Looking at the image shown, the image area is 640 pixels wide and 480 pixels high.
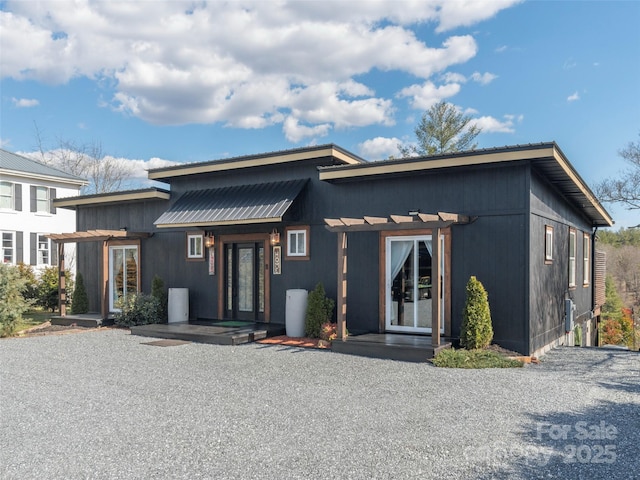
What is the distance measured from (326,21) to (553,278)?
24.2 ft

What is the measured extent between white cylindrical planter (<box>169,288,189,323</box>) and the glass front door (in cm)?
113

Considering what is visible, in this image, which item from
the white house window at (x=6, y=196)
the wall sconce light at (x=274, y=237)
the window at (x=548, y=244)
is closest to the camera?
the window at (x=548, y=244)

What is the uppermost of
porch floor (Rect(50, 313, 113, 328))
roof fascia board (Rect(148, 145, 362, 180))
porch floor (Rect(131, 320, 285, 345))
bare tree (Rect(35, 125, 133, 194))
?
bare tree (Rect(35, 125, 133, 194))

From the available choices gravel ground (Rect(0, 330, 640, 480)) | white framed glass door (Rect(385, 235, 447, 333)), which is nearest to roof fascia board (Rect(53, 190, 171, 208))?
gravel ground (Rect(0, 330, 640, 480))

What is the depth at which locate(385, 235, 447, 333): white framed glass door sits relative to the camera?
9.55 meters

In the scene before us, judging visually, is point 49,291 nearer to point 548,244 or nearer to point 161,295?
point 161,295

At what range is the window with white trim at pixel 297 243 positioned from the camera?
11141 millimetres

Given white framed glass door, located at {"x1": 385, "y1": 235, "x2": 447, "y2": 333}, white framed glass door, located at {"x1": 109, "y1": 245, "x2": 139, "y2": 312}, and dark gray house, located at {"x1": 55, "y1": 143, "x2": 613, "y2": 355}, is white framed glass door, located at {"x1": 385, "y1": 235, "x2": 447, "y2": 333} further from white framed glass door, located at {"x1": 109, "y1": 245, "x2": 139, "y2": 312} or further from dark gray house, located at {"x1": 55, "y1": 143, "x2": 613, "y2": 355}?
white framed glass door, located at {"x1": 109, "y1": 245, "x2": 139, "y2": 312}

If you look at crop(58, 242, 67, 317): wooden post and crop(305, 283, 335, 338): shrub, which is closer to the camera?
crop(305, 283, 335, 338): shrub

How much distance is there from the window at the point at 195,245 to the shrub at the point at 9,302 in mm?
4003

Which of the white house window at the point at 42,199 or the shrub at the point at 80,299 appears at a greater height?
the white house window at the point at 42,199

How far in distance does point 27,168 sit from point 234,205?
18568mm

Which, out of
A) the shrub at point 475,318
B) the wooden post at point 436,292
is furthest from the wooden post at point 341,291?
the shrub at point 475,318

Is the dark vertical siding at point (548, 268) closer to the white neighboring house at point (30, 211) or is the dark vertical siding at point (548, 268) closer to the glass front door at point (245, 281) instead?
the glass front door at point (245, 281)
